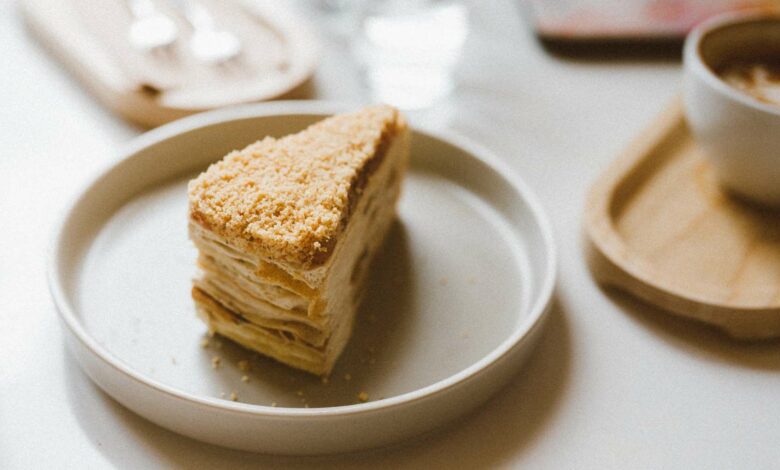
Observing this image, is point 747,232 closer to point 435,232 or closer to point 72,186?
point 435,232

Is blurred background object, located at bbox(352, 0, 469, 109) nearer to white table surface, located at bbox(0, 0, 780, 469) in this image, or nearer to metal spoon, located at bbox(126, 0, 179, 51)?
white table surface, located at bbox(0, 0, 780, 469)

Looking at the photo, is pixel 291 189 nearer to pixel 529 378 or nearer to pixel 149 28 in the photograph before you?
pixel 529 378

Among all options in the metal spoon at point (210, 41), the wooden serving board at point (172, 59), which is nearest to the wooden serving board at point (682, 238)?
the wooden serving board at point (172, 59)

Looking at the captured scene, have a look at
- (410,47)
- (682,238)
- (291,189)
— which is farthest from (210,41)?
(682,238)

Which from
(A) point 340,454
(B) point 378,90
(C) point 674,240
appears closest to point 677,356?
(C) point 674,240

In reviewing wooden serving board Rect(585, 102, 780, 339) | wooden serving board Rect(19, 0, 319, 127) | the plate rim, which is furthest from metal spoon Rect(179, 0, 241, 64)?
wooden serving board Rect(585, 102, 780, 339)
